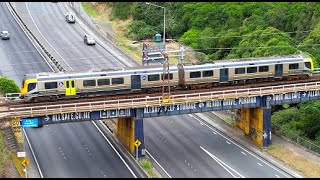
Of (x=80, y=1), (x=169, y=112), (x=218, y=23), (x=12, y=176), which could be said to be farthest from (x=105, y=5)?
(x=12, y=176)

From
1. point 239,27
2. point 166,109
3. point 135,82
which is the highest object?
point 239,27

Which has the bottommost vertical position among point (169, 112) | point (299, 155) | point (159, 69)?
point (299, 155)

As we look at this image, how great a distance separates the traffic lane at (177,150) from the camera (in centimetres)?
5994

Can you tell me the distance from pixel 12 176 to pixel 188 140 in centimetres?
2189

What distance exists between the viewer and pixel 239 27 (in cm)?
11612

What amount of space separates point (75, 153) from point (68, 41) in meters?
48.2

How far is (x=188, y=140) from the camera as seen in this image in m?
68.3

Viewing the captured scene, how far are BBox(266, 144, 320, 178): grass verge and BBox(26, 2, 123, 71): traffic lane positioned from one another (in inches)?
1362

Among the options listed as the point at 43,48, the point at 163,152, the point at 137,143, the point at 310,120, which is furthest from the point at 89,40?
the point at 137,143

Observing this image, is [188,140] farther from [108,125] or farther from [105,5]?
[105,5]

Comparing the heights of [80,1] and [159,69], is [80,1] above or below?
above

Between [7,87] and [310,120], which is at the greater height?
[7,87]

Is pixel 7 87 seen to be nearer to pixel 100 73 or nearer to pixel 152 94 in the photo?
pixel 100 73

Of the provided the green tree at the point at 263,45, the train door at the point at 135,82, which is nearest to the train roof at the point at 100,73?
the train door at the point at 135,82
